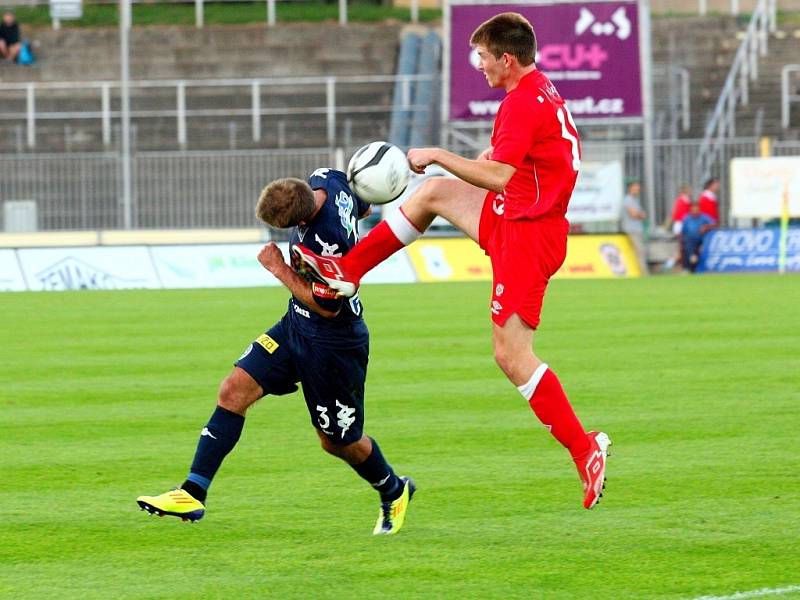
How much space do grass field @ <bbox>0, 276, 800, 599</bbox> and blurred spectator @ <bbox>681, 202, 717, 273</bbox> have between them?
1283cm

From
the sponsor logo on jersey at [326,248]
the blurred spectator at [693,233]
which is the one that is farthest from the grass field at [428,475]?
the blurred spectator at [693,233]

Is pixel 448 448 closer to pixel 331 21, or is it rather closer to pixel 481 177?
pixel 481 177

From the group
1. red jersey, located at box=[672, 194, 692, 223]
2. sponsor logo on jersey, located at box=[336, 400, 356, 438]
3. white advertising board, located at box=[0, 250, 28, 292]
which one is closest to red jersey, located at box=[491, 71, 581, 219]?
sponsor logo on jersey, located at box=[336, 400, 356, 438]

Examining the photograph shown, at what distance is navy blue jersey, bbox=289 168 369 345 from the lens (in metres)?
7.55

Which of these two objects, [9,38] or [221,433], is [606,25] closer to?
[9,38]

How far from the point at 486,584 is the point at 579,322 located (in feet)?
40.2

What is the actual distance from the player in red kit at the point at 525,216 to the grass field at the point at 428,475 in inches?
21.4

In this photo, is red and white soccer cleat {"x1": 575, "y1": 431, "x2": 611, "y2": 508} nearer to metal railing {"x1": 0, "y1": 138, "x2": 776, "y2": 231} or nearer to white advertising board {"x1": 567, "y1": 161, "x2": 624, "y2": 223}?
white advertising board {"x1": 567, "y1": 161, "x2": 624, "y2": 223}

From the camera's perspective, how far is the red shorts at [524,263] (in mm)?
7703

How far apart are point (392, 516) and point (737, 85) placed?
32047mm

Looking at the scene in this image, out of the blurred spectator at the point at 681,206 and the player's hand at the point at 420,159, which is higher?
the player's hand at the point at 420,159

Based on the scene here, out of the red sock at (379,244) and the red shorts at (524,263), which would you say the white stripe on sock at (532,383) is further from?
the red sock at (379,244)

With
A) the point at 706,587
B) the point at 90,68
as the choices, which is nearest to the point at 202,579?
the point at 706,587

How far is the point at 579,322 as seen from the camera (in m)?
18.6
